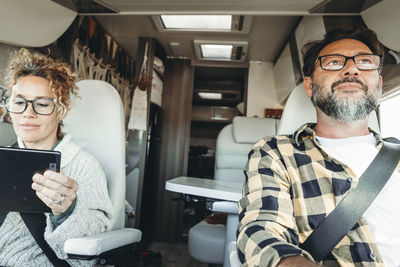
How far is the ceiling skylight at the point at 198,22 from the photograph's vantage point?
305 cm

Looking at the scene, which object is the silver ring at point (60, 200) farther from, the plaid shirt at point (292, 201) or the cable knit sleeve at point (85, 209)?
the plaid shirt at point (292, 201)

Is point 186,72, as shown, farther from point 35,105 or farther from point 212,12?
point 35,105

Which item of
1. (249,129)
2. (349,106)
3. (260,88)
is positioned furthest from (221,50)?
(349,106)

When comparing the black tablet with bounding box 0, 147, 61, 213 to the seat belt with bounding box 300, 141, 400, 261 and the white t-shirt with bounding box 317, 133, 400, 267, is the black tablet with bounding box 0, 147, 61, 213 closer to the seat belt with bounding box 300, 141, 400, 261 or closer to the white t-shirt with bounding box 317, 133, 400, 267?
the seat belt with bounding box 300, 141, 400, 261

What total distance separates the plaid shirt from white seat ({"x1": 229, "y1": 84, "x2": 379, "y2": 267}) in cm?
23

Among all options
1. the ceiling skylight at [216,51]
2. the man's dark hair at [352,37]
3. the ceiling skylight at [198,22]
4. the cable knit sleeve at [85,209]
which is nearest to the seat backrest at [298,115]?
the man's dark hair at [352,37]

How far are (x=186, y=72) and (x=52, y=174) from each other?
3.71 meters

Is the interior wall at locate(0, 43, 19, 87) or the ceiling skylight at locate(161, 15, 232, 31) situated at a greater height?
the ceiling skylight at locate(161, 15, 232, 31)

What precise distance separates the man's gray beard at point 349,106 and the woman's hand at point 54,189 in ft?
3.58

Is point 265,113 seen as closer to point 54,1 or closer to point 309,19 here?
point 309,19

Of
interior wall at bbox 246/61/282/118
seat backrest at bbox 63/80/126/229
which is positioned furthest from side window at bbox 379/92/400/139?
interior wall at bbox 246/61/282/118

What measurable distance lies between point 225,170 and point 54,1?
188 centimetres

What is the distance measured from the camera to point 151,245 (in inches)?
152

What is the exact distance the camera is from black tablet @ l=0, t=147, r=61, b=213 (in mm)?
904
